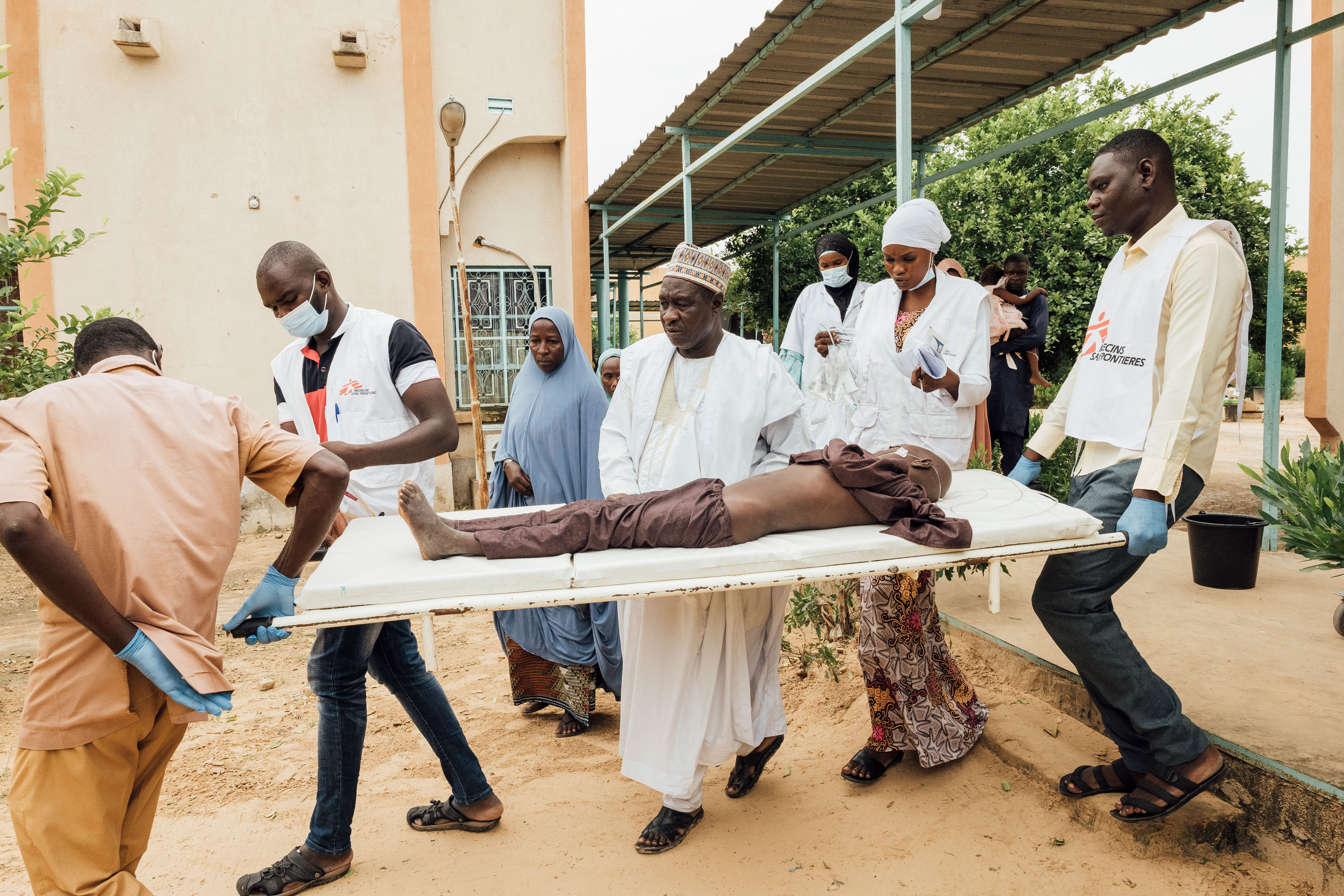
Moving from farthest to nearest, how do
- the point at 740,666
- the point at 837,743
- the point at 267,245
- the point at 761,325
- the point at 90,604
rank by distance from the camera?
the point at 761,325, the point at 267,245, the point at 837,743, the point at 740,666, the point at 90,604

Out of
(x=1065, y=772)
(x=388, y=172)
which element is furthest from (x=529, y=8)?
(x=1065, y=772)

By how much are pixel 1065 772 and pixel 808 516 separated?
1.37m

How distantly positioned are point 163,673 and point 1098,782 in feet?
8.96

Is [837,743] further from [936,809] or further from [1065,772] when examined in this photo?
[1065,772]

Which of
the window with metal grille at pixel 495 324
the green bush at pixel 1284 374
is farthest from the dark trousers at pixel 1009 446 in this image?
the green bush at pixel 1284 374

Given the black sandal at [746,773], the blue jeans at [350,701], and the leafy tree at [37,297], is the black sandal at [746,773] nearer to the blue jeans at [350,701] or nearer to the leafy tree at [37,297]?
the blue jeans at [350,701]

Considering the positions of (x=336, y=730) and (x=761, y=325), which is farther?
(x=761, y=325)

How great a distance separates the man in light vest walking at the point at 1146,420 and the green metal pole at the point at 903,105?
6.87ft

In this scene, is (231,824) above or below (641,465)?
below

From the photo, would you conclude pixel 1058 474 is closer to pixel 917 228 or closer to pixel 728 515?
pixel 917 228

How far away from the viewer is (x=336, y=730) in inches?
107

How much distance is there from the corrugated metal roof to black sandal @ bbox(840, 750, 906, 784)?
4358 mm

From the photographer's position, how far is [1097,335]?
2758 millimetres

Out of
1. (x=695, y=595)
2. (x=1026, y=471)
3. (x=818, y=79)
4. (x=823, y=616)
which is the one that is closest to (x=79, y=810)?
(x=695, y=595)
